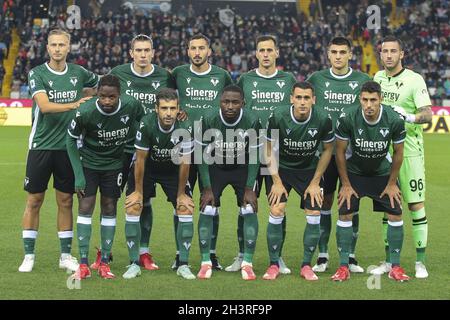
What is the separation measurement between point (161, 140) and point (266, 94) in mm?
1272

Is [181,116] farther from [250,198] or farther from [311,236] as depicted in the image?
[311,236]

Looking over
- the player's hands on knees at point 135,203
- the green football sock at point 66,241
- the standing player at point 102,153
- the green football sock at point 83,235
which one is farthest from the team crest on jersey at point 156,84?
the green football sock at point 66,241

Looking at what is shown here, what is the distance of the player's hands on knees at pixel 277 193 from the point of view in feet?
25.8

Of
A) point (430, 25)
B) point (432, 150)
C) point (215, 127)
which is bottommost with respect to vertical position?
point (432, 150)

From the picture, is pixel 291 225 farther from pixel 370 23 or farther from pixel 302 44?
pixel 370 23

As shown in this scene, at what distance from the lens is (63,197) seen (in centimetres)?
829

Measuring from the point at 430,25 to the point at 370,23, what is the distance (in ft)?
8.86

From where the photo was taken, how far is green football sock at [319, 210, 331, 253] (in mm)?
8484

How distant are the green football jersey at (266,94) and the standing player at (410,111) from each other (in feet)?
3.19

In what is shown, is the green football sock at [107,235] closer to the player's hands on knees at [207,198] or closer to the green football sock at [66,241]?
the green football sock at [66,241]

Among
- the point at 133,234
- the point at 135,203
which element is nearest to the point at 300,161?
the point at 135,203

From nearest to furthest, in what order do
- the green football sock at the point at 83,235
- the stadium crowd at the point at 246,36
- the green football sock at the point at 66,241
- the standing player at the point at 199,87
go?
the green football sock at the point at 83,235, the green football sock at the point at 66,241, the standing player at the point at 199,87, the stadium crowd at the point at 246,36

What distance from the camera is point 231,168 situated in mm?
8016

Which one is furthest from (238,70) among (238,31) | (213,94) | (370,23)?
(213,94)
